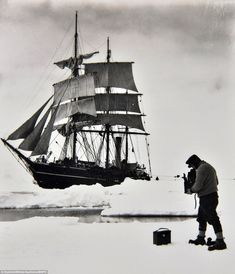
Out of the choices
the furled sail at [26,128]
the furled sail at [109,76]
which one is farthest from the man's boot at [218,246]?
the furled sail at [109,76]

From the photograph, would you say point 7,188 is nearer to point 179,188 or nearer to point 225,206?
point 179,188

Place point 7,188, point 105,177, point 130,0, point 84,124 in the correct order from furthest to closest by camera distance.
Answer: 1. point 84,124
2. point 105,177
3. point 7,188
4. point 130,0

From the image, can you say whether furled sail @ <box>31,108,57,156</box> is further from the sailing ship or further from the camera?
the camera

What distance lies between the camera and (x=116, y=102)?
29203 millimetres

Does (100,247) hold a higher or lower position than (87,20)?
lower

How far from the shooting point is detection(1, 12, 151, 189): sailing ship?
21.2m

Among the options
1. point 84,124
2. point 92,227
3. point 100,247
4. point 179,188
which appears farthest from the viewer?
point 84,124

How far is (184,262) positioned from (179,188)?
804 cm

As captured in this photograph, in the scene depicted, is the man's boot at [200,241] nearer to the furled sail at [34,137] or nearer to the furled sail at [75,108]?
the furled sail at [34,137]

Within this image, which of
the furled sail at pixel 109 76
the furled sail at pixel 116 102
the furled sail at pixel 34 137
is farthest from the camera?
the furled sail at pixel 116 102

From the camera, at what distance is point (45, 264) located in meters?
3.91

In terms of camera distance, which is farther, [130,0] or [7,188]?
[7,188]

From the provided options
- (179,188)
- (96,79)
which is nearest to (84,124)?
(96,79)

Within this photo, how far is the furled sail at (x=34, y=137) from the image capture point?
19023mm
